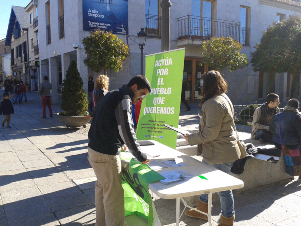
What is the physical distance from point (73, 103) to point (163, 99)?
16.7 ft

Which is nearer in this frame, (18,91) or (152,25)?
(152,25)

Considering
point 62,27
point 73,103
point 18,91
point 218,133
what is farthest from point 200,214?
point 18,91

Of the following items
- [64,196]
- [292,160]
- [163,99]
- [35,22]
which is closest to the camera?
[64,196]

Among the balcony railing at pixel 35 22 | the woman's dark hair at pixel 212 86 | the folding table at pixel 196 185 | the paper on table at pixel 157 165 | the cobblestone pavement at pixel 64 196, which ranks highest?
the balcony railing at pixel 35 22

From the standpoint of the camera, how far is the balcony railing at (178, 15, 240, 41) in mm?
15383

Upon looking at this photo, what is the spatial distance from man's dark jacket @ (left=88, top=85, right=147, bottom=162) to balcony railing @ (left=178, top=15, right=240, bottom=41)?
43.5 feet

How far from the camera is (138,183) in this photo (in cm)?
260

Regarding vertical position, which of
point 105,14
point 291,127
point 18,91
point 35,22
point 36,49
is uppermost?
point 35,22

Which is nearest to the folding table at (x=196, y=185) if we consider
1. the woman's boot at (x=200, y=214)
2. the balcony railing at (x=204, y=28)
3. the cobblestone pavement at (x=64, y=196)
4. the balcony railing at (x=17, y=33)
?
the woman's boot at (x=200, y=214)

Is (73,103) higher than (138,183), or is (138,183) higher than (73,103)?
(73,103)

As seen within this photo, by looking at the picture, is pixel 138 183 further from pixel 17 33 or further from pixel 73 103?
pixel 17 33

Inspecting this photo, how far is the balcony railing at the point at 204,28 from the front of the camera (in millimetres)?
15383

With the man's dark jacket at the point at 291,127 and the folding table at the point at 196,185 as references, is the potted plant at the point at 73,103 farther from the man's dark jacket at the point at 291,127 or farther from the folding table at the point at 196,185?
the folding table at the point at 196,185

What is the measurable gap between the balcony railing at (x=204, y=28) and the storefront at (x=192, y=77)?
4.88ft
